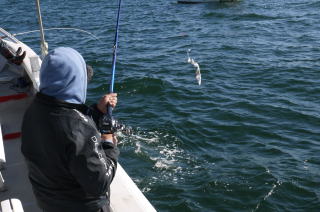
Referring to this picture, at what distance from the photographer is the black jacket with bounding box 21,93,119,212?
248 centimetres

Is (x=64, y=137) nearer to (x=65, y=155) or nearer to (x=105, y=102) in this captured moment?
(x=65, y=155)

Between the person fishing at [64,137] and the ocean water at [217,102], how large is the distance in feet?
13.4

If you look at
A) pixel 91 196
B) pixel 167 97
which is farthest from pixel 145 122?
pixel 91 196

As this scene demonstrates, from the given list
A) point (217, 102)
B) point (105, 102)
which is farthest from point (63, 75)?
point (217, 102)

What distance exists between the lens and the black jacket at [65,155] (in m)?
2.48

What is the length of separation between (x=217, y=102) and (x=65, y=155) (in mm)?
8447

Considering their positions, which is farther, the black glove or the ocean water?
the ocean water

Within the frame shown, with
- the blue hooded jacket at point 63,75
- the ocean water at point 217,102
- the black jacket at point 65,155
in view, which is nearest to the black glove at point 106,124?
the black jacket at point 65,155

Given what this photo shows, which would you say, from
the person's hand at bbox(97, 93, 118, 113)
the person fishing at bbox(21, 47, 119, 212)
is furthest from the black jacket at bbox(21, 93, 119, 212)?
the person's hand at bbox(97, 93, 118, 113)

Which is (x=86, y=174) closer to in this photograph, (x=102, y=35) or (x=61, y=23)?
(x=102, y=35)

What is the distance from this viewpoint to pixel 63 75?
2479 millimetres

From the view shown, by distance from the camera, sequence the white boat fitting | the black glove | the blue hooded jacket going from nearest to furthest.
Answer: the blue hooded jacket, the black glove, the white boat fitting

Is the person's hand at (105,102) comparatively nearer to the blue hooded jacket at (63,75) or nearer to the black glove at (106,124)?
the black glove at (106,124)

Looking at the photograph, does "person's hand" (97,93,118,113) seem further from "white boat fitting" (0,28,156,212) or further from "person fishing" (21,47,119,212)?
"white boat fitting" (0,28,156,212)
